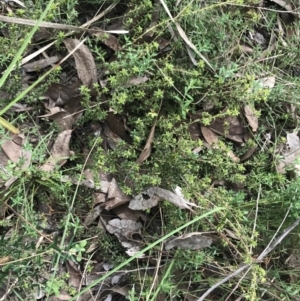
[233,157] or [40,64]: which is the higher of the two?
[40,64]

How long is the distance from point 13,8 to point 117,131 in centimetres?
61

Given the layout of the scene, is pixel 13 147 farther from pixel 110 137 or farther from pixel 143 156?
pixel 143 156

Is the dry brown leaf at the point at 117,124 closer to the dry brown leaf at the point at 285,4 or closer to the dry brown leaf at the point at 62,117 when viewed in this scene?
the dry brown leaf at the point at 62,117

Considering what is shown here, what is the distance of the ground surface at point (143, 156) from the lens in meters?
1.70

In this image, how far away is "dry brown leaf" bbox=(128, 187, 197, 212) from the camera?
5.57 feet

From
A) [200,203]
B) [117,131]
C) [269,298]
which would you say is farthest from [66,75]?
[269,298]

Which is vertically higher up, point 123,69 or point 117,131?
point 123,69

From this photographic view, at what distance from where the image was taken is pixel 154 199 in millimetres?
1758

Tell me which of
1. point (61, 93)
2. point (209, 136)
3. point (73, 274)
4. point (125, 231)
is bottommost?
point (73, 274)

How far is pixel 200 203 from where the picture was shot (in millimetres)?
1708

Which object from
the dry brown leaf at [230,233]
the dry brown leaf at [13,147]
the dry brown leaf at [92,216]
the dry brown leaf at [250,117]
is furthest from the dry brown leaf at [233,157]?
the dry brown leaf at [13,147]

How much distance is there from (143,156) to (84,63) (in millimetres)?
415

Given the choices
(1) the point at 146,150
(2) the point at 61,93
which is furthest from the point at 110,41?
(1) the point at 146,150

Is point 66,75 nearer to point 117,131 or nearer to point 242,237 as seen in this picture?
point 117,131
